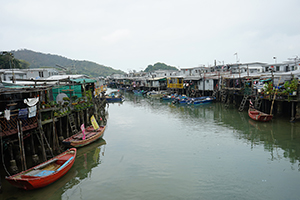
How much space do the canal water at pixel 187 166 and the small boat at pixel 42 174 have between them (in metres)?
0.47

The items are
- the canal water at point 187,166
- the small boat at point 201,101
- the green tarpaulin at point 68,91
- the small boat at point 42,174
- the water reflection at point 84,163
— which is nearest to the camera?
the small boat at point 42,174

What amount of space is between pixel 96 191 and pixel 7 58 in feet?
176

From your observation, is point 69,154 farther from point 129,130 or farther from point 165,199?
point 129,130

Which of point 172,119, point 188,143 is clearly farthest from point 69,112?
point 172,119

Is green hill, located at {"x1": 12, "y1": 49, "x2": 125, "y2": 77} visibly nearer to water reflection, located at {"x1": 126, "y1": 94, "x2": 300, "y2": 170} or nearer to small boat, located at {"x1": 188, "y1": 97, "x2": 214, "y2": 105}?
small boat, located at {"x1": 188, "y1": 97, "x2": 214, "y2": 105}

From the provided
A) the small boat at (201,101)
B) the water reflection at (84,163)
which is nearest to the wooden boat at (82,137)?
the water reflection at (84,163)

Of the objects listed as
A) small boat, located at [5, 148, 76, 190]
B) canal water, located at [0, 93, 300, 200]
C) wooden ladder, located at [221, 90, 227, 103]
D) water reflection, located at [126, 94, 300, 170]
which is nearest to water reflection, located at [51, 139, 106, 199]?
canal water, located at [0, 93, 300, 200]

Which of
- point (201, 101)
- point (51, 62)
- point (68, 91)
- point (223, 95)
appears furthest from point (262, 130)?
point (51, 62)

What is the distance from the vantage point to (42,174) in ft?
32.8

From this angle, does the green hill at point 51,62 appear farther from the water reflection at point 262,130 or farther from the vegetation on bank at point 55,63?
the water reflection at point 262,130

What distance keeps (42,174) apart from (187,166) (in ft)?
27.5

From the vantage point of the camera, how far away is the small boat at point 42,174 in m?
9.17

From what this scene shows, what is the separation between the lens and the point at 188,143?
1641 centimetres

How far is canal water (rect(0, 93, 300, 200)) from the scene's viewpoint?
976 centimetres
